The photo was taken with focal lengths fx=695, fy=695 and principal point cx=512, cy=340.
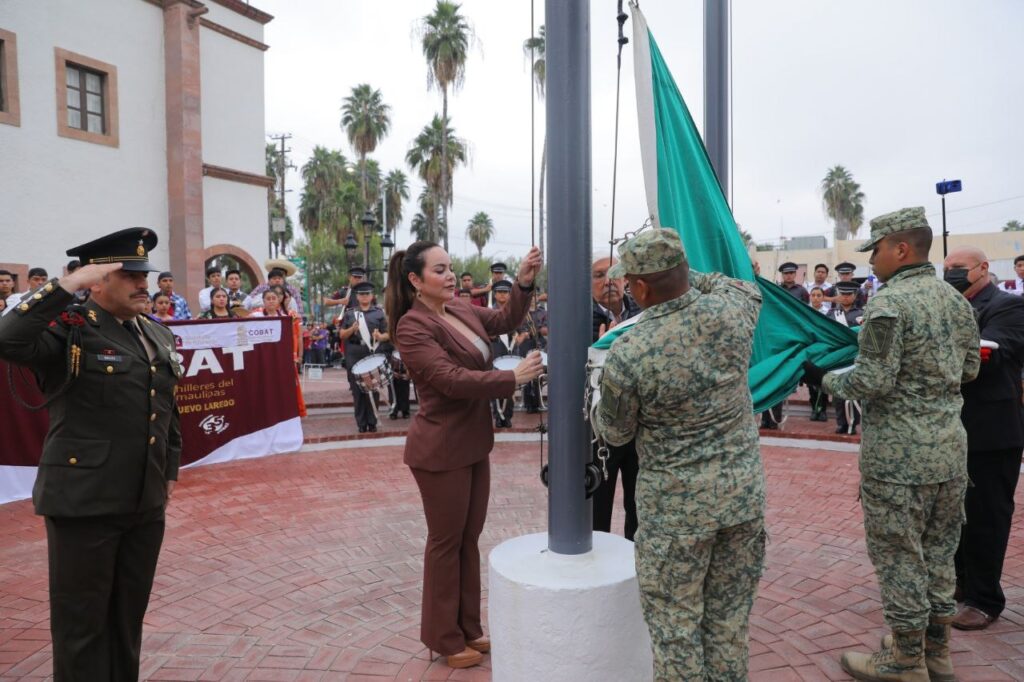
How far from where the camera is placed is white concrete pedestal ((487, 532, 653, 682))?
8.77 feet

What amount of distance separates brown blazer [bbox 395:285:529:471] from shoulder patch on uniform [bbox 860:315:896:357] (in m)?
1.53

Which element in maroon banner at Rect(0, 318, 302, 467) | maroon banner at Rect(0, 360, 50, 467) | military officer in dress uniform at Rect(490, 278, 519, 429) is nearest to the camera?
maroon banner at Rect(0, 360, 50, 467)

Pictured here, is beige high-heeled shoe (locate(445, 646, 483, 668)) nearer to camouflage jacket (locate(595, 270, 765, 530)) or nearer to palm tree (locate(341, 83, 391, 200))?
camouflage jacket (locate(595, 270, 765, 530))

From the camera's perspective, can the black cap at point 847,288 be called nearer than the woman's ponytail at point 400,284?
No

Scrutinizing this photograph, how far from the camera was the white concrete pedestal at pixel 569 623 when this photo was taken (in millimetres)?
2674

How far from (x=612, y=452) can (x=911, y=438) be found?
1460 millimetres

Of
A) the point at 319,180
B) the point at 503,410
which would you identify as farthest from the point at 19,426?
the point at 319,180

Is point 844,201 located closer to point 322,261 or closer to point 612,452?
point 322,261

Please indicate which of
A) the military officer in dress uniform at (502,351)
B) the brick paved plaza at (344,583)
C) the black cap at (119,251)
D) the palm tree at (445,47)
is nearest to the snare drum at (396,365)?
the military officer in dress uniform at (502,351)

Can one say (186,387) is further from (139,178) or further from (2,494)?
(139,178)

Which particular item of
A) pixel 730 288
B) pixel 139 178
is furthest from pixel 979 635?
pixel 139 178

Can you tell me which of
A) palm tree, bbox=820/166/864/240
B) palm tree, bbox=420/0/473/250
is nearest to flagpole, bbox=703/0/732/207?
palm tree, bbox=420/0/473/250

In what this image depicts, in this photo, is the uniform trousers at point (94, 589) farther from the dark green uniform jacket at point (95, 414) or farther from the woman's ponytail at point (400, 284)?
the woman's ponytail at point (400, 284)

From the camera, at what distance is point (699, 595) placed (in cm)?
242
